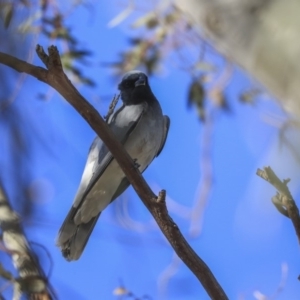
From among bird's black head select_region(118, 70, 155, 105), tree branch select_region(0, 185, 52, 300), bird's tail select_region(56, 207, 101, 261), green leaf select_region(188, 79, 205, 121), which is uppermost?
green leaf select_region(188, 79, 205, 121)

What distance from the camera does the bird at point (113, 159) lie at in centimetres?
209

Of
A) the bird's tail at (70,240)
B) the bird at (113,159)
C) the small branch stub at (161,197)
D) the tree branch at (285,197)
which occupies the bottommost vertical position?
the tree branch at (285,197)

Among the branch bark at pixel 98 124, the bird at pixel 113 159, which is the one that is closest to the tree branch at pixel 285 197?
Answer: the branch bark at pixel 98 124

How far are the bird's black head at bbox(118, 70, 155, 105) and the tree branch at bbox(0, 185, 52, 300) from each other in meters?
0.87

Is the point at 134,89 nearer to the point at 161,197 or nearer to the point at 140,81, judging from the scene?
the point at 140,81

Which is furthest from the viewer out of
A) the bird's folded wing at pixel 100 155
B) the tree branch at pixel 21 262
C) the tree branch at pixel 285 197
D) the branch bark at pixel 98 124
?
the bird's folded wing at pixel 100 155

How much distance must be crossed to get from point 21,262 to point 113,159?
2.19 ft

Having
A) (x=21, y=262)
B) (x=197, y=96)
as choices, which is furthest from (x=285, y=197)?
(x=197, y=96)

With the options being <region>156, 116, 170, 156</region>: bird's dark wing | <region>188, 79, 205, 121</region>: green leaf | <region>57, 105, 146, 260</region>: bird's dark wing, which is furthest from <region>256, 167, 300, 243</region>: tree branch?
<region>188, 79, 205, 121</region>: green leaf

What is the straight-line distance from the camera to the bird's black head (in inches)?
97.9

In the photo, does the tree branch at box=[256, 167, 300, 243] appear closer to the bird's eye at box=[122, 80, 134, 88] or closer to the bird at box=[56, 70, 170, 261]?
the bird at box=[56, 70, 170, 261]

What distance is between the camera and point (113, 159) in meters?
2.17

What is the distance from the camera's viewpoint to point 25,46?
2.89 meters

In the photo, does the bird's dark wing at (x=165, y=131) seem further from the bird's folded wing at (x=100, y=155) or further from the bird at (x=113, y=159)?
the bird's folded wing at (x=100, y=155)
